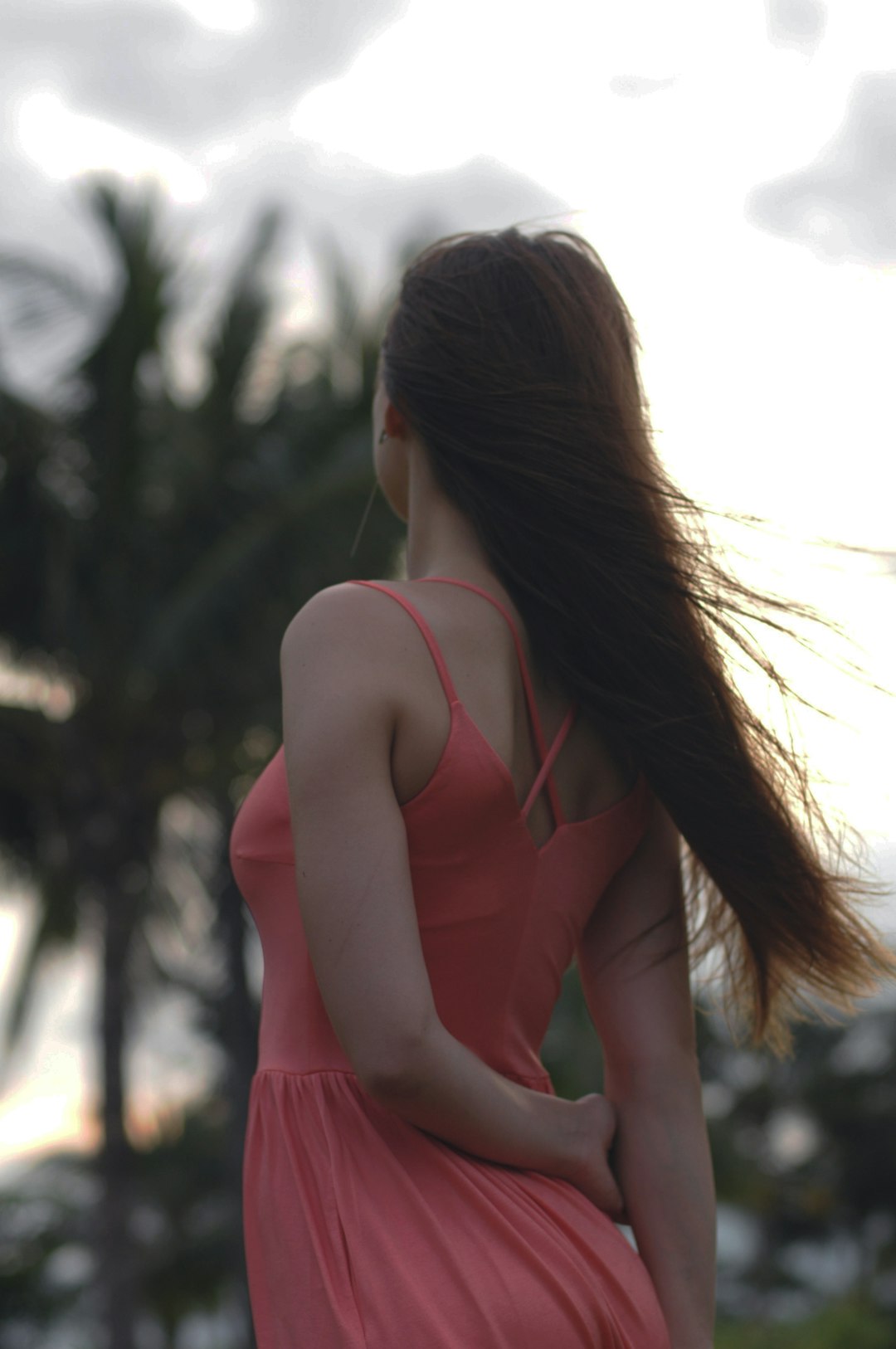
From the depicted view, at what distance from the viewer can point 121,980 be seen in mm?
11391

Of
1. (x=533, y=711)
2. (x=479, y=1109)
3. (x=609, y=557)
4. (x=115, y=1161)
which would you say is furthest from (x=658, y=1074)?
(x=115, y=1161)

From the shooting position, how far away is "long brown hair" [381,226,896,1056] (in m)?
1.57

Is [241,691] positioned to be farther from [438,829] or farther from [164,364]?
[438,829]

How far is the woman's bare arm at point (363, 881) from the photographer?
132cm

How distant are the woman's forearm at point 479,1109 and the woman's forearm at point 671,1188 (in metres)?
0.13

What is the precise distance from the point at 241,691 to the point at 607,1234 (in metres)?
9.72

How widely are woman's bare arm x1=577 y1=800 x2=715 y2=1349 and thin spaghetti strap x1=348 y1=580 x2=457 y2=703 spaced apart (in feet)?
1.38

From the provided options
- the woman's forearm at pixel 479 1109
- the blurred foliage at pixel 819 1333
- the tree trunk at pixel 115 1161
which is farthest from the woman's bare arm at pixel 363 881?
the blurred foliage at pixel 819 1333

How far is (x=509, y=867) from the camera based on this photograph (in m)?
1.47

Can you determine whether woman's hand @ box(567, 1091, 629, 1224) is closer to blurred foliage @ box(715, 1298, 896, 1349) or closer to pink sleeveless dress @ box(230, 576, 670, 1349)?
pink sleeveless dress @ box(230, 576, 670, 1349)

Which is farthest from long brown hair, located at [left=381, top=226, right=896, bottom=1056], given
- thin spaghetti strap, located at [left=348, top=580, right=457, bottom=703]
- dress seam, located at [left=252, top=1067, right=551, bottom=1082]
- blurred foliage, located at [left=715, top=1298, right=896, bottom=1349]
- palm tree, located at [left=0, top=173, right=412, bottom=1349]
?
blurred foliage, located at [left=715, top=1298, right=896, bottom=1349]

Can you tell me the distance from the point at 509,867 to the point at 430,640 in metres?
0.25

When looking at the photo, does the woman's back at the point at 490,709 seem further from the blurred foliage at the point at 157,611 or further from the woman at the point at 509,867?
the blurred foliage at the point at 157,611

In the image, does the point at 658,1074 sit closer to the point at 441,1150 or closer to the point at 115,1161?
the point at 441,1150
